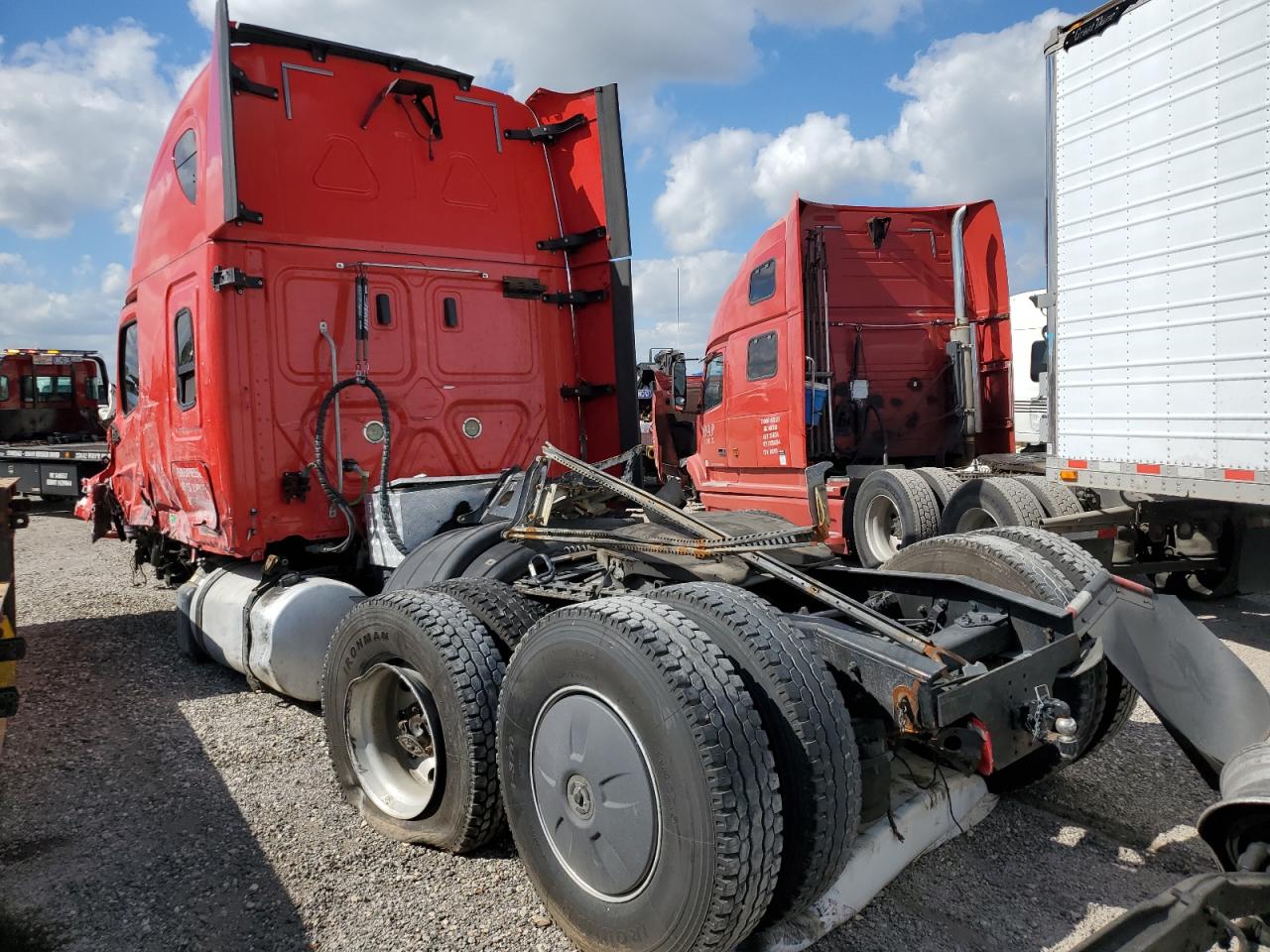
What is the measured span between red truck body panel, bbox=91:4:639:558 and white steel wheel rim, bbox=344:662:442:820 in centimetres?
182

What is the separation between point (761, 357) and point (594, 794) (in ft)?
21.6

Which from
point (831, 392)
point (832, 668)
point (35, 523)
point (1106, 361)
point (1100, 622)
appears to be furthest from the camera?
point (35, 523)

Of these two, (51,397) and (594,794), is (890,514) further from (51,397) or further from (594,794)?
(51,397)

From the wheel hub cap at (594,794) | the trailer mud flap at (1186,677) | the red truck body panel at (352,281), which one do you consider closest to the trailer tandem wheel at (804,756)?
the wheel hub cap at (594,794)

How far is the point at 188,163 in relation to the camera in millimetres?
4914

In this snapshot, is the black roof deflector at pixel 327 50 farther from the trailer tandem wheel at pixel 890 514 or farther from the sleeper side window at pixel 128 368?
the trailer tandem wheel at pixel 890 514

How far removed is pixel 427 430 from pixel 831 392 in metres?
4.47

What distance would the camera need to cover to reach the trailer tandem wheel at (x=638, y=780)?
2.01 meters

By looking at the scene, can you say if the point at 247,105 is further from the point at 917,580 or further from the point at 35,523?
the point at 35,523

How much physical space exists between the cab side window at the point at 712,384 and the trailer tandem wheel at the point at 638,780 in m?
7.13

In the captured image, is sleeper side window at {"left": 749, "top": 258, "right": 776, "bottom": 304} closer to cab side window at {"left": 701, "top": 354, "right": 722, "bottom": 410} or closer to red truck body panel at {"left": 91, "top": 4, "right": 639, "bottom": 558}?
cab side window at {"left": 701, "top": 354, "right": 722, "bottom": 410}

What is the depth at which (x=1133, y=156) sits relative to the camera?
517 cm

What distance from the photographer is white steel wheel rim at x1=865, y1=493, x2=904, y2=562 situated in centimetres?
788

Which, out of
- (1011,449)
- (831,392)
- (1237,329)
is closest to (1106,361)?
(1237,329)
